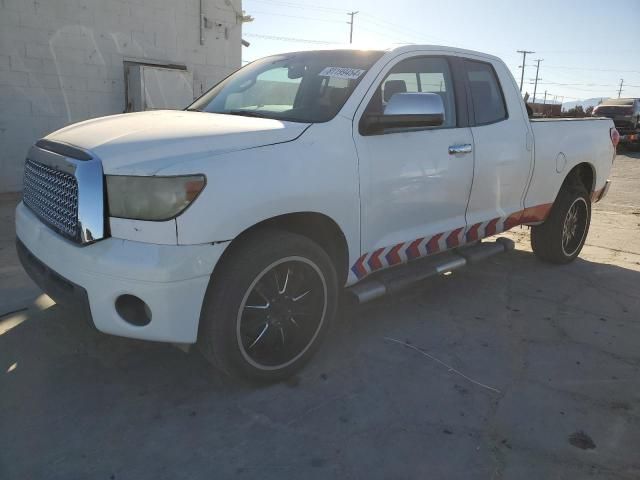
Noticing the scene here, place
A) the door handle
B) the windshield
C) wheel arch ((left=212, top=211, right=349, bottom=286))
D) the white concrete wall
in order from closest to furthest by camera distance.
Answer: wheel arch ((left=212, top=211, right=349, bottom=286)), the windshield, the door handle, the white concrete wall

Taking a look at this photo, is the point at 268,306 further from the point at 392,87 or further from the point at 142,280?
the point at 392,87

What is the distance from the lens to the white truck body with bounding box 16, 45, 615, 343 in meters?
2.32

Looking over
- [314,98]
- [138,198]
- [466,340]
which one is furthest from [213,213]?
[466,340]

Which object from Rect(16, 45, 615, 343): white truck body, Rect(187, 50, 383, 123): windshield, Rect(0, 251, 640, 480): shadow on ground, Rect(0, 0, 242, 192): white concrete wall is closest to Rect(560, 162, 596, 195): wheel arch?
Rect(16, 45, 615, 343): white truck body

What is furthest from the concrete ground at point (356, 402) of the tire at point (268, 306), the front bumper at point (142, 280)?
Result: the front bumper at point (142, 280)

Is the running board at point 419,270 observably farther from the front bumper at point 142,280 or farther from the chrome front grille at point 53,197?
the chrome front grille at point 53,197

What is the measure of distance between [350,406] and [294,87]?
6.75ft

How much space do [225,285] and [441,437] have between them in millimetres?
1284

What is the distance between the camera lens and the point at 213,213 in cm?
235

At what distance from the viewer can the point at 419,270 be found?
3.72 metres

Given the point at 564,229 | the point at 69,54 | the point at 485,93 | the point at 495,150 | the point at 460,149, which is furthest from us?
the point at 69,54

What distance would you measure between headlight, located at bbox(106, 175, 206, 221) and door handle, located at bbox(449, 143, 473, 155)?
1.92 m

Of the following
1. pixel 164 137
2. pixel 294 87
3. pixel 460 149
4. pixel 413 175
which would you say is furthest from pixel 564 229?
pixel 164 137

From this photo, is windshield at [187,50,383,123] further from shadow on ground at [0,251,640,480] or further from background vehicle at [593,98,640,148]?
background vehicle at [593,98,640,148]
